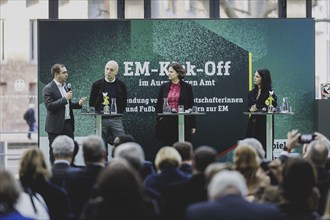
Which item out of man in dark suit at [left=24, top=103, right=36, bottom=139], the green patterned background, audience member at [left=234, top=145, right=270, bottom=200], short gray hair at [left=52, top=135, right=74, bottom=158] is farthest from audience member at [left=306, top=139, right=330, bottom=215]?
man in dark suit at [left=24, top=103, right=36, bottom=139]

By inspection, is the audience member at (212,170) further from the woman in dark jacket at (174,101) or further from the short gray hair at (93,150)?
the woman in dark jacket at (174,101)

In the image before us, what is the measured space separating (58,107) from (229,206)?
21.0 ft

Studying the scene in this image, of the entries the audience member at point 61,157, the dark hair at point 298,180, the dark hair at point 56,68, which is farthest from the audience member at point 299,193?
the dark hair at point 56,68

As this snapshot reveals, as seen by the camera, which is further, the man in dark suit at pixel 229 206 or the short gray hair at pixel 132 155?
the short gray hair at pixel 132 155

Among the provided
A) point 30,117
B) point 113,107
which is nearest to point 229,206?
point 113,107

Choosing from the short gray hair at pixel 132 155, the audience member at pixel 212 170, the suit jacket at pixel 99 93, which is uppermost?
the suit jacket at pixel 99 93

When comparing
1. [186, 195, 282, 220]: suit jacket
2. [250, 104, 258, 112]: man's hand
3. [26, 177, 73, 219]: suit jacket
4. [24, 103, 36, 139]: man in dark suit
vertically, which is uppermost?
[250, 104, 258, 112]: man's hand

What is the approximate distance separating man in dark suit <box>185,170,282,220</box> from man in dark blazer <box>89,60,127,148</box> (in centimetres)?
646

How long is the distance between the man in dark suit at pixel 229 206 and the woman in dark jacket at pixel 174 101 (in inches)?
240

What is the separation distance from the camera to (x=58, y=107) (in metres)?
11.0

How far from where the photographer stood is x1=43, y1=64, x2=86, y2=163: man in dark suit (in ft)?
36.5

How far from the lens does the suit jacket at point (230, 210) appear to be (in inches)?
191

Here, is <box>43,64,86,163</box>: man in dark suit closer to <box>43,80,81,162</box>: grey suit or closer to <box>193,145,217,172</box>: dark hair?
<box>43,80,81,162</box>: grey suit

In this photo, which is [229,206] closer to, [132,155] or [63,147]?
[132,155]
